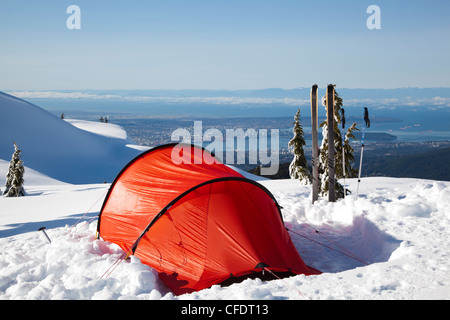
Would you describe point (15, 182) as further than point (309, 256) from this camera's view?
Yes

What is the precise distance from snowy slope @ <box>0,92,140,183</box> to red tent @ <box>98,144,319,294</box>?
36779 millimetres

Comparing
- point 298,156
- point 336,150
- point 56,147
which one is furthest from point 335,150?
point 56,147

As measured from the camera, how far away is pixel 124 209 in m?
7.95

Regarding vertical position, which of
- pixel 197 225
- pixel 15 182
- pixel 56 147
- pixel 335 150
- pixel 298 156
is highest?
pixel 335 150

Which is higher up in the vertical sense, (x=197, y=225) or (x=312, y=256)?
(x=197, y=225)

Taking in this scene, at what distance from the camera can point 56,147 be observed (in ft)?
163

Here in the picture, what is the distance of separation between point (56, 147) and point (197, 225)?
48.8 m

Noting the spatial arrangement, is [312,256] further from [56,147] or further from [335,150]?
[56,147]

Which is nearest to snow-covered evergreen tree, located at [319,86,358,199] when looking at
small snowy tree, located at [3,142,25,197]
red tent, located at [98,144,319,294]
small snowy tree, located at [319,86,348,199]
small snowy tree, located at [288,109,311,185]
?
small snowy tree, located at [319,86,348,199]

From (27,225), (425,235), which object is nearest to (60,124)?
(27,225)

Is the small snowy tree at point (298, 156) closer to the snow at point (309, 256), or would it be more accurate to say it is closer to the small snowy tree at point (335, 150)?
the small snowy tree at point (335, 150)

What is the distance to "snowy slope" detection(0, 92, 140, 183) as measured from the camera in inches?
1736
